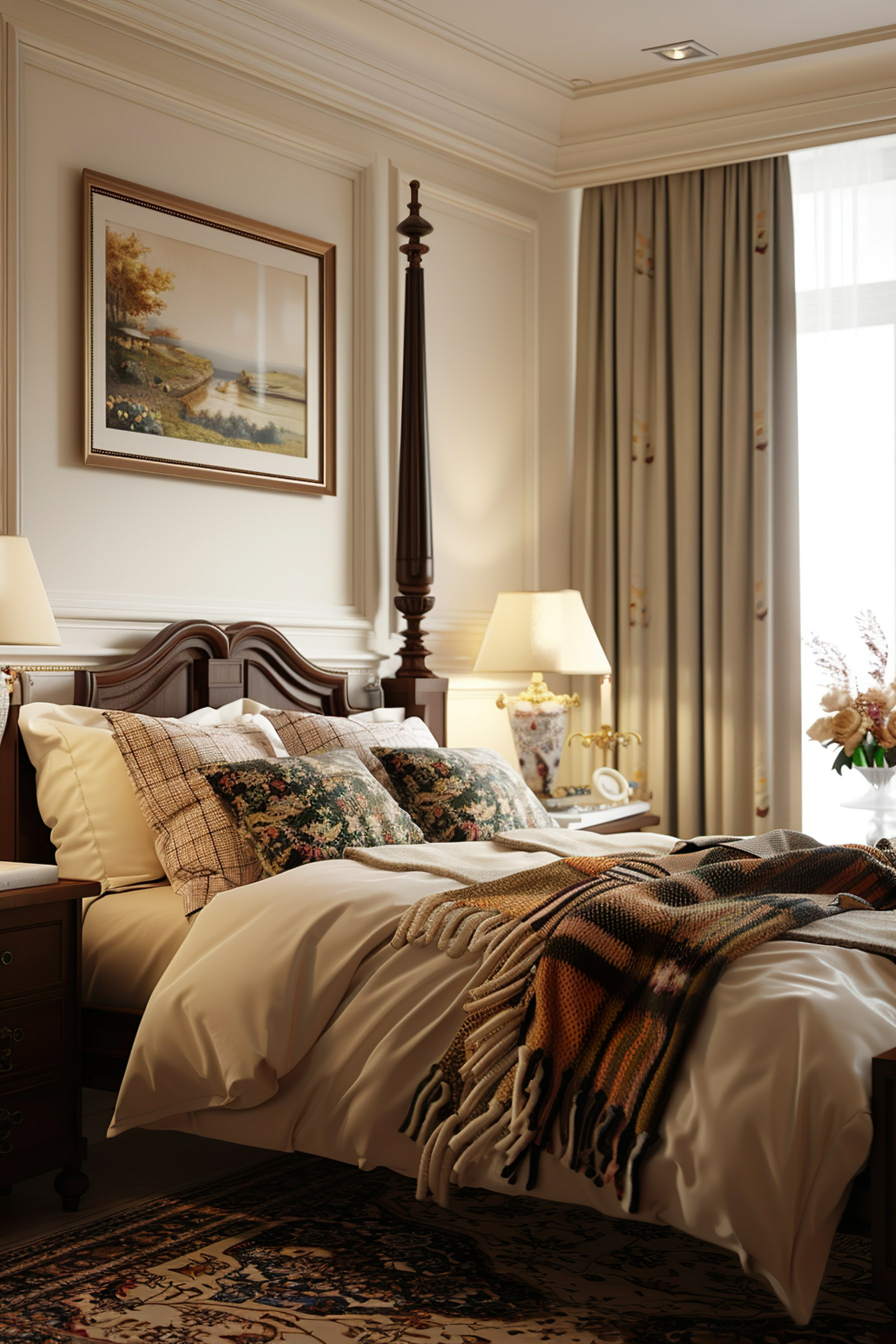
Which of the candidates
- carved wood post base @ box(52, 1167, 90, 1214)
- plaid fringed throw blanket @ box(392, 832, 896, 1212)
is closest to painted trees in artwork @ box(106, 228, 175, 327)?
plaid fringed throw blanket @ box(392, 832, 896, 1212)

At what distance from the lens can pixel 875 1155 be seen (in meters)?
A: 1.98

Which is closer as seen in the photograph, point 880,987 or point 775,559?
point 880,987

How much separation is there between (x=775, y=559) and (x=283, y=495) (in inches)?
72.0

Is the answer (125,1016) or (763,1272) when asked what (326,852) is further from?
(763,1272)

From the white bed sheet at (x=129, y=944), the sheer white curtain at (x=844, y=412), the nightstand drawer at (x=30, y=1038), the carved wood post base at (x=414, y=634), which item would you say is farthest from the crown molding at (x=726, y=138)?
the nightstand drawer at (x=30, y=1038)

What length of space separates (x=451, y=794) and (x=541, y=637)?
1.10m

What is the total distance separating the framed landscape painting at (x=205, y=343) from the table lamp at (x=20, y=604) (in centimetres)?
76

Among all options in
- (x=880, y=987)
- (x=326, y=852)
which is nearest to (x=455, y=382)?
(x=326, y=852)

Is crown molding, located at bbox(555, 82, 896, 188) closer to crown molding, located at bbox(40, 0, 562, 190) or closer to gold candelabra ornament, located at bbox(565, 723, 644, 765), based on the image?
crown molding, located at bbox(40, 0, 562, 190)

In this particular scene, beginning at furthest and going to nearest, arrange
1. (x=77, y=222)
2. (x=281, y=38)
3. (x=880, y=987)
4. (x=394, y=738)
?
(x=281, y=38), (x=394, y=738), (x=77, y=222), (x=880, y=987)

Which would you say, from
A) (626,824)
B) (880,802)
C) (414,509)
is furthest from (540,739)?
(880,802)

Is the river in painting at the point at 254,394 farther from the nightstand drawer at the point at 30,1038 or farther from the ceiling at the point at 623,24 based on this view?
the nightstand drawer at the point at 30,1038

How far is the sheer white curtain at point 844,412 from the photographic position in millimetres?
4844

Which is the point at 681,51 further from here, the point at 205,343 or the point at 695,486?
the point at 205,343
